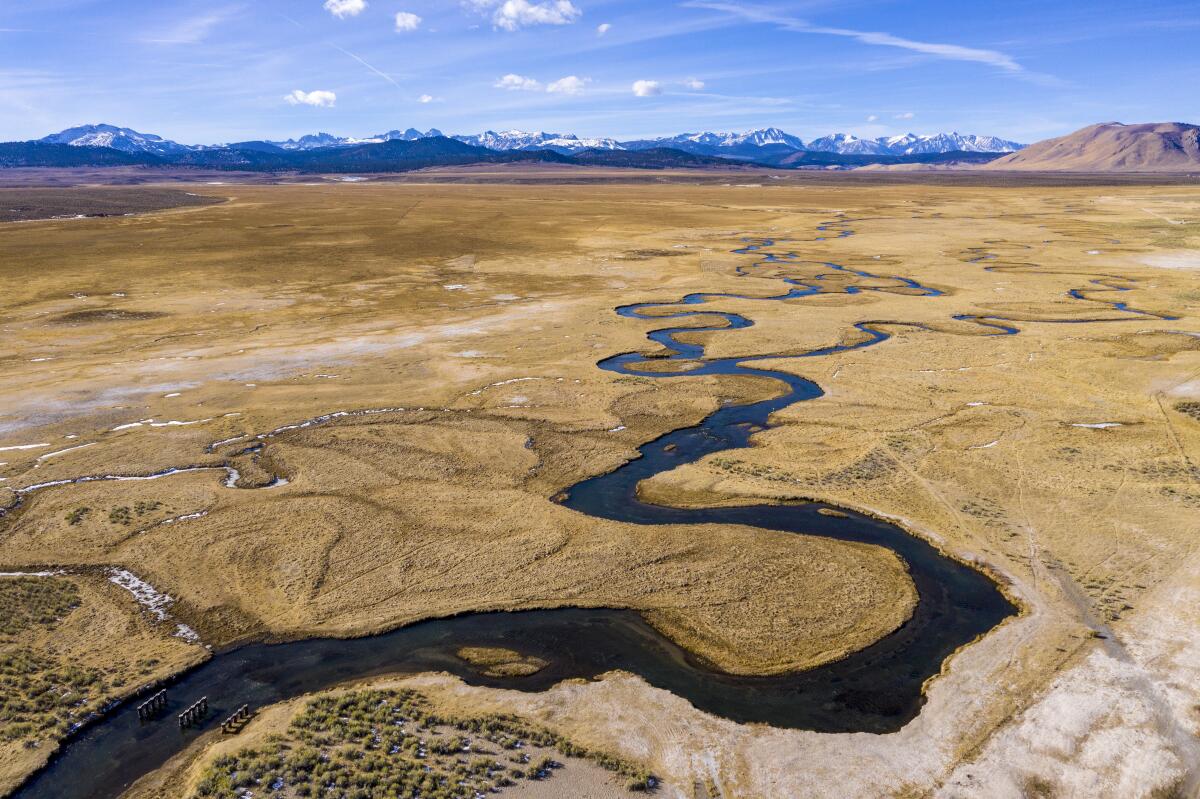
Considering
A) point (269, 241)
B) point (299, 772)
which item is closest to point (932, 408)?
point (299, 772)

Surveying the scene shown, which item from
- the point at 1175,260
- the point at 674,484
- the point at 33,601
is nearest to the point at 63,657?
the point at 33,601

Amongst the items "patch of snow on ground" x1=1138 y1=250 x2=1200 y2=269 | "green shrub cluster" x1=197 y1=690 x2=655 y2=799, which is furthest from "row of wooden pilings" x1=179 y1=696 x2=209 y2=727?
"patch of snow on ground" x1=1138 y1=250 x2=1200 y2=269

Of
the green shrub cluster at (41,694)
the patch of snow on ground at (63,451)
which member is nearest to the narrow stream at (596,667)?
the green shrub cluster at (41,694)

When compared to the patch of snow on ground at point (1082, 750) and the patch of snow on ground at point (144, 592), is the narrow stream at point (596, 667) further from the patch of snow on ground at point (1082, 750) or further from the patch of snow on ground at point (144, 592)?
the patch of snow on ground at point (144, 592)

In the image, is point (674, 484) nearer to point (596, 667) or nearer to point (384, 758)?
point (596, 667)

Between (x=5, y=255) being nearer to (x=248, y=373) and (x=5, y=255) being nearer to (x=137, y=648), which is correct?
(x=248, y=373)

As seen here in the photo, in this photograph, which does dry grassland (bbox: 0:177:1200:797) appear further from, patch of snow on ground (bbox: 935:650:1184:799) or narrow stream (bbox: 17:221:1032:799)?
→ narrow stream (bbox: 17:221:1032:799)
